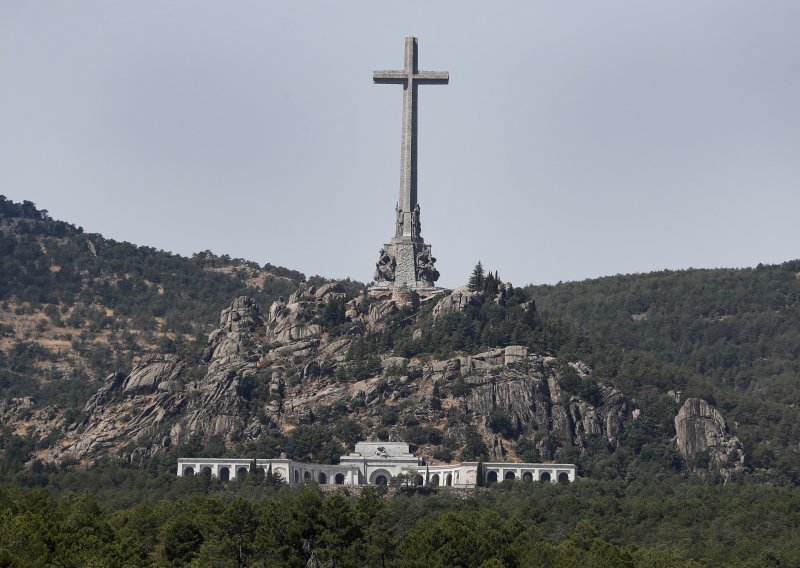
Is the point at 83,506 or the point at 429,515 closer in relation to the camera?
the point at 83,506

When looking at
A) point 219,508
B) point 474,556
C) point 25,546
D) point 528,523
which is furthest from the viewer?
point 528,523

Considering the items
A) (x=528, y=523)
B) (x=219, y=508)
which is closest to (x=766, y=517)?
(x=528, y=523)

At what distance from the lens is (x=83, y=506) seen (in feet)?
582

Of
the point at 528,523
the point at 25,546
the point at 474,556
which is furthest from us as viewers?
the point at 528,523

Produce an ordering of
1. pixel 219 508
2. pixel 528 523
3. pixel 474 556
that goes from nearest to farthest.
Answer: pixel 474 556
pixel 219 508
pixel 528 523

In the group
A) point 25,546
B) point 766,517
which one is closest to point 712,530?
point 766,517

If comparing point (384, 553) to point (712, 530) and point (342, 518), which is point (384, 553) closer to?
point (342, 518)

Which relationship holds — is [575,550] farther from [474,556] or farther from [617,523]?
[617,523]

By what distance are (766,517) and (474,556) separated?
43.1 meters

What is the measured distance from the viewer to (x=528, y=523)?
191875 mm

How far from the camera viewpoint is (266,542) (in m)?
166

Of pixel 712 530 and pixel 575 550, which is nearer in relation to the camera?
pixel 575 550

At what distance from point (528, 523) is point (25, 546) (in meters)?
55.2

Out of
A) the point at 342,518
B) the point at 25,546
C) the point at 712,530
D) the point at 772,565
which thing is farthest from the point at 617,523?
the point at 25,546
